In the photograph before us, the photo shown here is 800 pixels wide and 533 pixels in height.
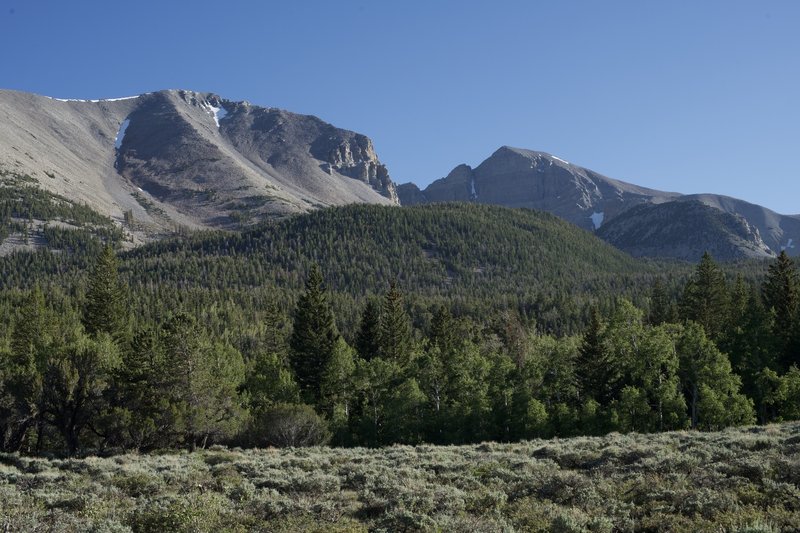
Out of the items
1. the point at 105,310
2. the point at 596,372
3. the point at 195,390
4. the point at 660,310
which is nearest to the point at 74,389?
the point at 195,390

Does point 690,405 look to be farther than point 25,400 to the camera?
Yes

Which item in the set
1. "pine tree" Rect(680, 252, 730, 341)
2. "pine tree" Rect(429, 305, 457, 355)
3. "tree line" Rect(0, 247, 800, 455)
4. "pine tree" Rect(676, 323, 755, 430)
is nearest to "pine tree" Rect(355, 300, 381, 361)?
"tree line" Rect(0, 247, 800, 455)

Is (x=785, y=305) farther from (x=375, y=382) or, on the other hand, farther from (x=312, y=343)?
(x=312, y=343)

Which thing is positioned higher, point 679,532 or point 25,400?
point 679,532

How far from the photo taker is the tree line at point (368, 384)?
4003 centimetres

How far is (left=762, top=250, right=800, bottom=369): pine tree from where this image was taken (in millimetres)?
54906

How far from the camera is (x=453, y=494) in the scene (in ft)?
56.3

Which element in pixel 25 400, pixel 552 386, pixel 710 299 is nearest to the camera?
pixel 25 400

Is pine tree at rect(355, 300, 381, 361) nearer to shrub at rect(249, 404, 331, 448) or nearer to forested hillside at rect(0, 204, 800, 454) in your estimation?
forested hillside at rect(0, 204, 800, 454)

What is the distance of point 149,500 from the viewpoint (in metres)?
17.4

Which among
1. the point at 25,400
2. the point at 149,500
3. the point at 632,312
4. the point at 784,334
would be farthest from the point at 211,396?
the point at 784,334

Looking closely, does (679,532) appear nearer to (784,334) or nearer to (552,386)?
(552,386)

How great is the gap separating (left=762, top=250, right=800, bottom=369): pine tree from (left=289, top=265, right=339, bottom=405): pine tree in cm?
4658

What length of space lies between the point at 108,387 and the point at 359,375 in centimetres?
2192
